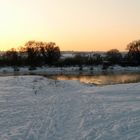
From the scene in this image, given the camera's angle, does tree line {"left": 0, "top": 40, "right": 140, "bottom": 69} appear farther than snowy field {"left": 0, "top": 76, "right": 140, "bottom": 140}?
Yes

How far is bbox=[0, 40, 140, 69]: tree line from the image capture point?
108500 mm

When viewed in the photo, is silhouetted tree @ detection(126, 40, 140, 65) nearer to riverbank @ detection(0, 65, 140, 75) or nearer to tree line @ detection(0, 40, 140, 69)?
tree line @ detection(0, 40, 140, 69)

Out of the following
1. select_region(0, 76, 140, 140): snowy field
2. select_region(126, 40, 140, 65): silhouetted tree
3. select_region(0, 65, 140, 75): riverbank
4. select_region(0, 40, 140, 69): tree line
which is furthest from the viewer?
select_region(126, 40, 140, 65): silhouetted tree

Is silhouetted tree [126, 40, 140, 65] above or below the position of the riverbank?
above

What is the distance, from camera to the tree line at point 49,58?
356 ft

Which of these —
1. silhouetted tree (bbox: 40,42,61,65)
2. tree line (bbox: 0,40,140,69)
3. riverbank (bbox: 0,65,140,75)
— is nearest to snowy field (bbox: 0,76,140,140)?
riverbank (bbox: 0,65,140,75)

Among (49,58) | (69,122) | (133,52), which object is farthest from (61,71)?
(69,122)

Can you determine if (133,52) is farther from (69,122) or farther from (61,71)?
(69,122)

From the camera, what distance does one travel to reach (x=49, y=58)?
376ft

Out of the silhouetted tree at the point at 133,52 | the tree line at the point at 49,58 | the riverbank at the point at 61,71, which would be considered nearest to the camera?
the riverbank at the point at 61,71

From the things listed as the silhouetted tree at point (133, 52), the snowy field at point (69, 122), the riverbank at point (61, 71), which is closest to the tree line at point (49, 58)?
the silhouetted tree at point (133, 52)

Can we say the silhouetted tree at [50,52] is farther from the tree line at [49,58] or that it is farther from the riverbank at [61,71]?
the riverbank at [61,71]

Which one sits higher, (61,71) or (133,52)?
(133,52)

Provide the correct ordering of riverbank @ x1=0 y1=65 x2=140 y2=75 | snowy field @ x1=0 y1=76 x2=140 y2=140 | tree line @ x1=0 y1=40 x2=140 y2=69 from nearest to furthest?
snowy field @ x1=0 y1=76 x2=140 y2=140 → riverbank @ x1=0 y1=65 x2=140 y2=75 → tree line @ x1=0 y1=40 x2=140 y2=69
